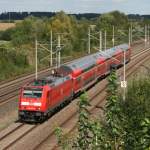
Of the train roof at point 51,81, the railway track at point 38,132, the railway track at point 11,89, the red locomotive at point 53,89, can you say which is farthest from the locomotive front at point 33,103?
the railway track at point 11,89

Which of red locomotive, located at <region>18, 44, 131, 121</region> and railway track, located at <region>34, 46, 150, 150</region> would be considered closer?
railway track, located at <region>34, 46, 150, 150</region>

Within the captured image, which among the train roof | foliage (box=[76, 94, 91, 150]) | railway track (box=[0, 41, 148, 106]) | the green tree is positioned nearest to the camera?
foliage (box=[76, 94, 91, 150])

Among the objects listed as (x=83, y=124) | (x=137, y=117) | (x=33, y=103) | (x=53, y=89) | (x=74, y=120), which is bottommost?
(x=74, y=120)

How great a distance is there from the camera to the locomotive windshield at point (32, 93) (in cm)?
3828

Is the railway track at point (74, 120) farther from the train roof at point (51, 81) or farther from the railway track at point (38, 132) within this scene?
the train roof at point (51, 81)

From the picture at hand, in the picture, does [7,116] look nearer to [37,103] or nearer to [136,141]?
[37,103]

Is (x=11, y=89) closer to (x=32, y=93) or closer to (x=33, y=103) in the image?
(x=32, y=93)

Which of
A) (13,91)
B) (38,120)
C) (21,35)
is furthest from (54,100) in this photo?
(21,35)

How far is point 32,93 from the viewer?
126 feet

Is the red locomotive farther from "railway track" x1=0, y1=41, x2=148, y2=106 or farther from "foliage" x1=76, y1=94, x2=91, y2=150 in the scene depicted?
"foliage" x1=76, y1=94, x2=91, y2=150

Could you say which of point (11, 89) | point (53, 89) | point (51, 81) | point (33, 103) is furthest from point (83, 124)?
point (11, 89)

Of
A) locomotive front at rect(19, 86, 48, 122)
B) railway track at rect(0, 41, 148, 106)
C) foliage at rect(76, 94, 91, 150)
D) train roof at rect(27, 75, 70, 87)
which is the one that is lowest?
railway track at rect(0, 41, 148, 106)

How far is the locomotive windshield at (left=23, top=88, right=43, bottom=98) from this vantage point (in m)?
38.3

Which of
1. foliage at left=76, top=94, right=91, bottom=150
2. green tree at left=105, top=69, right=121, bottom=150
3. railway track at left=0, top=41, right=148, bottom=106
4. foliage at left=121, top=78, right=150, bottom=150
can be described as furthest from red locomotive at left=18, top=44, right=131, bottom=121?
foliage at left=76, top=94, right=91, bottom=150
